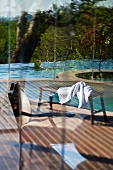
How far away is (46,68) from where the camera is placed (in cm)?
368

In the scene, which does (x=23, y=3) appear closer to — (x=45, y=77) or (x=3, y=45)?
(x=3, y=45)

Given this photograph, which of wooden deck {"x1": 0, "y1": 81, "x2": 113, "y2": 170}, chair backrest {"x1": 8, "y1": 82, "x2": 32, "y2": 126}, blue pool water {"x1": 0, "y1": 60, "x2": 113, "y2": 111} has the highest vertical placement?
blue pool water {"x1": 0, "y1": 60, "x2": 113, "y2": 111}

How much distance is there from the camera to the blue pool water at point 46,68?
3311 millimetres

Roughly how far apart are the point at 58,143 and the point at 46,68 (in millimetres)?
1319

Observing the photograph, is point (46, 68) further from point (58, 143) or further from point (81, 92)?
point (58, 143)

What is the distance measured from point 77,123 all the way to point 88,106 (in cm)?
47

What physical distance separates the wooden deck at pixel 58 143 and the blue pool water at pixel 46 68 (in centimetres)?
39

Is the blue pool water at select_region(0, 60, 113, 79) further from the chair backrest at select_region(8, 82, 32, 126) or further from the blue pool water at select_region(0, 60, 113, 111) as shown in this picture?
the chair backrest at select_region(8, 82, 32, 126)

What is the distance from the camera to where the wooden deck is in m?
2.20

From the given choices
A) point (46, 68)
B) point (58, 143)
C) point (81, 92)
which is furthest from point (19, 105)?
point (46, 68)

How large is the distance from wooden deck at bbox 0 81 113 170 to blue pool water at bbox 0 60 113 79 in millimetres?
393

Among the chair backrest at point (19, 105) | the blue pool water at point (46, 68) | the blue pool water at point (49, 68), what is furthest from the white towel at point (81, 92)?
the chair backrest at point (19, 105)

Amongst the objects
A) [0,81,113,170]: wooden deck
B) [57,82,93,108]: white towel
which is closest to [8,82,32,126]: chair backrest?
[0,81,113,170]: wooden deck

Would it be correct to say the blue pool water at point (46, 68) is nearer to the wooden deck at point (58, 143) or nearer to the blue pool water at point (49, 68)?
the blue pool water at point (49, 68)
